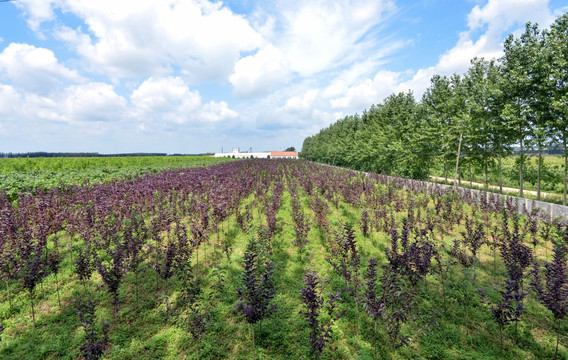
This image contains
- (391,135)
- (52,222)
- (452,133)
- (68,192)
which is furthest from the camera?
(391,135)

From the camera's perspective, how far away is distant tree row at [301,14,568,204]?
16.6 meters

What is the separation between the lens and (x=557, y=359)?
4.45 metres

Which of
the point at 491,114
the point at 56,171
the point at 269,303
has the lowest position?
the point at 269,303

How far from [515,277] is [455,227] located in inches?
282

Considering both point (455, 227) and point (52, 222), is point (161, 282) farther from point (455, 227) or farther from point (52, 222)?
point (455, 227)

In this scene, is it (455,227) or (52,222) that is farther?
(455,227)

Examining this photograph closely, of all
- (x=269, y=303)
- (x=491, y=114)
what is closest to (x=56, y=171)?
(x=269, y=303)

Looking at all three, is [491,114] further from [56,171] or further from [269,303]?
[56,171]

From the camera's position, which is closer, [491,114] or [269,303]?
[269,303]

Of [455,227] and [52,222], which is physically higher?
[52,222]

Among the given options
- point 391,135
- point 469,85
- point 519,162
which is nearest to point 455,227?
point 519,162

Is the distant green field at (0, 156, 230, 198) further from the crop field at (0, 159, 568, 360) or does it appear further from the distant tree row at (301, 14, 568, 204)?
the distant tree row at (301, 14, 568, 204)

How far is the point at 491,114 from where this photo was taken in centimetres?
2120

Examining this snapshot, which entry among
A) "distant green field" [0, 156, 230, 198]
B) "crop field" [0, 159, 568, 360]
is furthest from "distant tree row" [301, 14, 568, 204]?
"distant green field" [0, 156, 230, 198]
